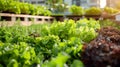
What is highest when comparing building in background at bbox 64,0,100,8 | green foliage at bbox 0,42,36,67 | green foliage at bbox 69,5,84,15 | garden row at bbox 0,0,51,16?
green foliage at bbox 0,42,36,67

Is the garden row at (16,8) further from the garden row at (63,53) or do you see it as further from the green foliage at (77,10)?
the garden row at (63,53)

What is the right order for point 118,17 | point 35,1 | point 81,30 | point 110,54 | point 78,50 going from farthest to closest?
point 35,1
point 118,17
point 81,30
point 78,50
point 110,54

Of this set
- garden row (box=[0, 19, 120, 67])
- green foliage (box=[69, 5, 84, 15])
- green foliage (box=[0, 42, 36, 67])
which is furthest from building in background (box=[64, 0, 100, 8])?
green foliage (box=[0, 42, 36, 67])

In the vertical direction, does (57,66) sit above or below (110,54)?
above

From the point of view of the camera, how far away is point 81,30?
6.13 m

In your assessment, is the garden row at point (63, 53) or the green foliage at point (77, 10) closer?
the garden row at point (63, 53)

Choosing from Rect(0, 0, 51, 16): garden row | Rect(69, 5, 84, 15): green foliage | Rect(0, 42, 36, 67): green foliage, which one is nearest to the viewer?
Rect(0, 42, 36, 67): green foliage

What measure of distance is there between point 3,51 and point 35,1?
1616 inches

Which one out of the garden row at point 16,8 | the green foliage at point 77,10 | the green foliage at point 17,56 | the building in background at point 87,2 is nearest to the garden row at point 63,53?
the green foliage at point 17,56

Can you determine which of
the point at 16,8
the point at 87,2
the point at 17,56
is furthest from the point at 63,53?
the point at 87,2

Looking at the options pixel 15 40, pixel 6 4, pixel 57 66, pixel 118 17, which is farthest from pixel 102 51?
pixel 118 17

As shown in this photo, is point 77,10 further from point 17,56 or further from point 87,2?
point 87,2

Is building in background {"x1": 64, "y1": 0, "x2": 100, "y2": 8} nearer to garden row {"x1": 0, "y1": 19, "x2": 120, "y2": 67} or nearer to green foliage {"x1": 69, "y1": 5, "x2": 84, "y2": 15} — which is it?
green foliage {"x1": 69, "y1": 5, "x2": 84, "y2": 15}

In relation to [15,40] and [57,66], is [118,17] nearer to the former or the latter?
[15,40]
